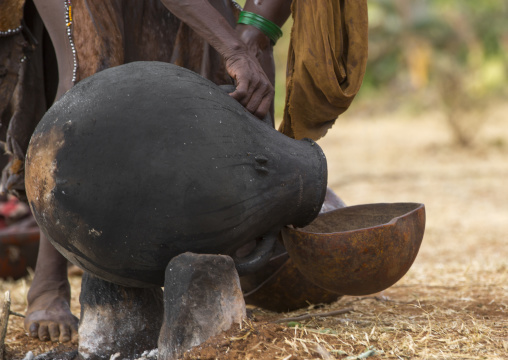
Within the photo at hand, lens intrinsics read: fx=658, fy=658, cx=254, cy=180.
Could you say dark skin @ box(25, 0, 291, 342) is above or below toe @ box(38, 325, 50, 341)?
above

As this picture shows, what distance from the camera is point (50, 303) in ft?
9.23

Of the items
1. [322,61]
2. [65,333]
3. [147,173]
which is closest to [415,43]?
[322,61]

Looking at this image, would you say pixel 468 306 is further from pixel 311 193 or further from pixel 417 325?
pixel 311 193

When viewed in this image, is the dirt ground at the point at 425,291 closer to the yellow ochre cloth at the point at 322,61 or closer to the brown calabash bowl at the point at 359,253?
the brown calabash bowl at the point at 359,253

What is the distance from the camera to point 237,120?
6.53 feet

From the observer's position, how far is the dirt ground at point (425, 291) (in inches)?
75.4

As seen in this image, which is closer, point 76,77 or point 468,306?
point 76,77

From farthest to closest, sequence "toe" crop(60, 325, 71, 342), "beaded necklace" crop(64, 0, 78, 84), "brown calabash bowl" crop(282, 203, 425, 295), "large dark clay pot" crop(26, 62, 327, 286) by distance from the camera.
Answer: "toe" crop(60, 325, 71, 342)
"beaded necklace" crop(64, 0, 78, 84)
"brown calabash bowl" crop(282, 203, 425, 295)
"large dark clay pot" crop(26, 62, 327, 286)

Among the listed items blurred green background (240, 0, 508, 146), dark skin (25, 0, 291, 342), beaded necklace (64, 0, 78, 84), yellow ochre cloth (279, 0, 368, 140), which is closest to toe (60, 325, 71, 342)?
dark skin (25, 0, 291, 342)

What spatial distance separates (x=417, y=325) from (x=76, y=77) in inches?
58.5

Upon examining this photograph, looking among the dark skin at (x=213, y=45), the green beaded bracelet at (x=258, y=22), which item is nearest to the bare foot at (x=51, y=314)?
the dark skin at (x=213, y=45)

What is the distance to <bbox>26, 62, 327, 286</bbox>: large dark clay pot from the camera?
1823 millimetres

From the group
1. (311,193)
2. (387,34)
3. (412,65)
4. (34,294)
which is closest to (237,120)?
(311,193)

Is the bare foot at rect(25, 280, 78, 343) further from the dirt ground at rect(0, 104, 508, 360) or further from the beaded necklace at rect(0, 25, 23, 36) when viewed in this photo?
the beaded necklace at rect(0, 25, 23, 36)
